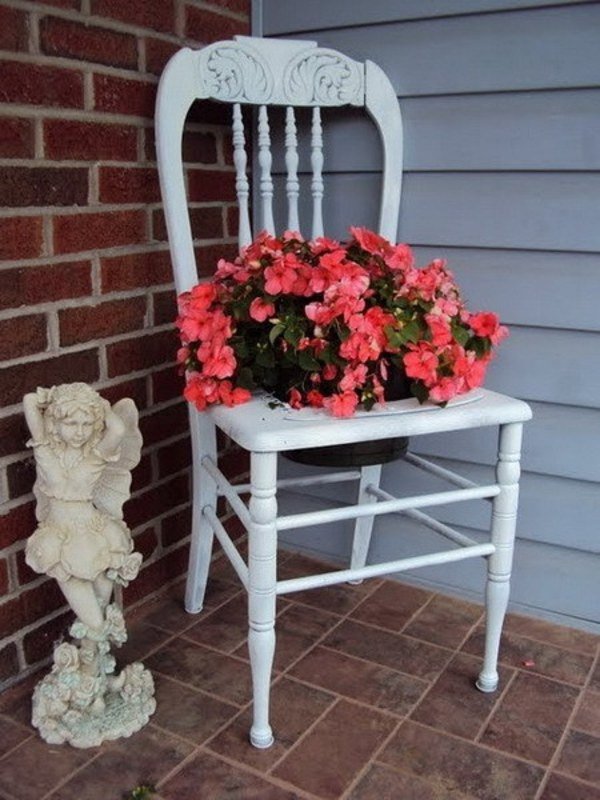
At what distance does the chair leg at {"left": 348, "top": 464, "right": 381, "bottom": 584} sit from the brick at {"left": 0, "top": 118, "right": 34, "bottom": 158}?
984mm

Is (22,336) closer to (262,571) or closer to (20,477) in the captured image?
(20,477)

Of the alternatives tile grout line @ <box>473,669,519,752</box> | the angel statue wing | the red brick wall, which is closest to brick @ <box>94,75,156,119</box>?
the red brick wall

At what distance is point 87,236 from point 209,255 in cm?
39

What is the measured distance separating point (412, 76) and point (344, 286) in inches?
26.3

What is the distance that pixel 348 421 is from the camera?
1338mm

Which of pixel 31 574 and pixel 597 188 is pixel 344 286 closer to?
pixel 597 188

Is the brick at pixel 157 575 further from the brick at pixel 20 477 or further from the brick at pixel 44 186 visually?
the brick at pixel 44 186

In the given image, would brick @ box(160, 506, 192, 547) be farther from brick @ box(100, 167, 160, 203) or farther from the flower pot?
brick @ box(100, 167, 160, 203)

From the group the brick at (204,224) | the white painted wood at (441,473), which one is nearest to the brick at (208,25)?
the brick at (204,224)

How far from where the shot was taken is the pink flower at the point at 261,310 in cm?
137

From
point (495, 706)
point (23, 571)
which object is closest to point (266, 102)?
point (23, 571)

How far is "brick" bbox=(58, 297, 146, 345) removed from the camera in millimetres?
1532

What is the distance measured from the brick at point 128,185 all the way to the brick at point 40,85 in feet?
0.47

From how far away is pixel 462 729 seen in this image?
146cm
